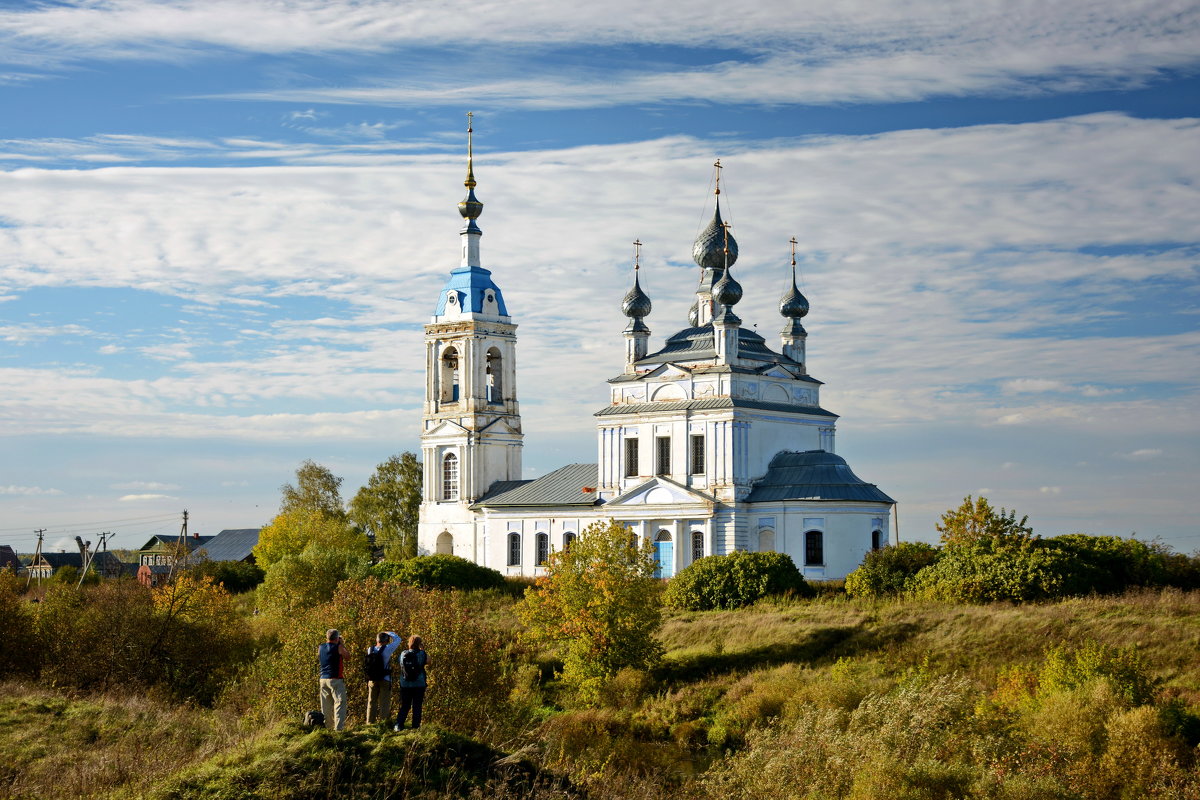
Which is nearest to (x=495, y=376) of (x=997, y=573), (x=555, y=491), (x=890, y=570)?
(x=555, y=491)

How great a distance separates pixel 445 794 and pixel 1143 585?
75.8ft

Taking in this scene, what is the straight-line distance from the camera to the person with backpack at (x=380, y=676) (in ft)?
57.3

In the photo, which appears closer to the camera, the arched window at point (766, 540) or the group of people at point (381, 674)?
the group of people at point (381, 674)

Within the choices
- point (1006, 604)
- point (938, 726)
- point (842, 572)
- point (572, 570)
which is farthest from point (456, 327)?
point (938, 726)

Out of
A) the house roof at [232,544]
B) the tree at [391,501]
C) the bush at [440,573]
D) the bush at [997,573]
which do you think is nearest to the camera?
the bush at [997,573]

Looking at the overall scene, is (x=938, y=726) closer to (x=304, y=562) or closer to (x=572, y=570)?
(x=572, y=570)

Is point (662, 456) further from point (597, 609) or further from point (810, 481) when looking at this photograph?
point (597, 609)

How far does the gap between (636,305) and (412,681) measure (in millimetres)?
34169

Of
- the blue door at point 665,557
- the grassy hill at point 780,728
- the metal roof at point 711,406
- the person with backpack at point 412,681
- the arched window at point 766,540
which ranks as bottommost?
the grassy hill at point 780,728

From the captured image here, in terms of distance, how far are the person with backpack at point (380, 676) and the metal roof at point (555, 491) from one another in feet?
101

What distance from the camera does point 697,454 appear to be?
151 ft

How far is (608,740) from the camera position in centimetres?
2481

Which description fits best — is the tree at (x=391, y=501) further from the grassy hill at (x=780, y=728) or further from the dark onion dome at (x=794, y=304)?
the grassy hill at (x=780, y=728)

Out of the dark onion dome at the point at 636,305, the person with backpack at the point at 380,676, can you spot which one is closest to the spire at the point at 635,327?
the dark onion dome at the point at 636,305
